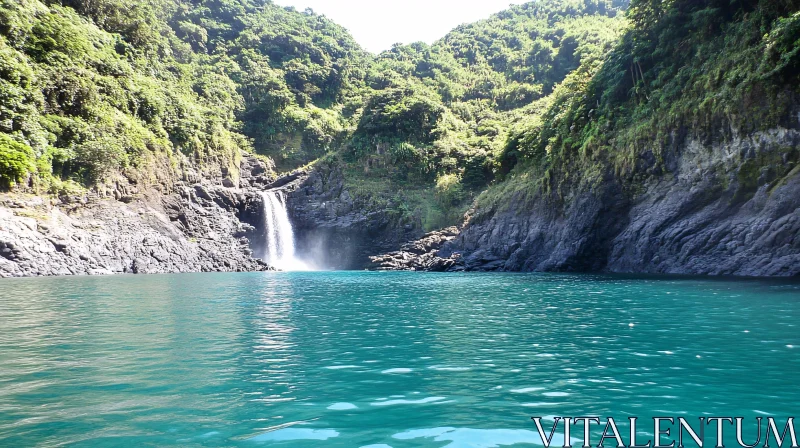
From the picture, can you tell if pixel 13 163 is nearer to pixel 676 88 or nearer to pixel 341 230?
pixel 341 230

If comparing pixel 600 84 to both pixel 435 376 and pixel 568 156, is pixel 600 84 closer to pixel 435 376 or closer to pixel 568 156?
pixel 568 156

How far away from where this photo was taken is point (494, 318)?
13.3m

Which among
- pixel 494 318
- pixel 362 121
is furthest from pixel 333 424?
pixel 362 121

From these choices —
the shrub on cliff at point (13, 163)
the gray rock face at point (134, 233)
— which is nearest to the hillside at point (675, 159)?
the gray rock face at point (134, 233)

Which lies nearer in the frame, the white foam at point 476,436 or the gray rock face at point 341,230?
the white foam at point 476,436

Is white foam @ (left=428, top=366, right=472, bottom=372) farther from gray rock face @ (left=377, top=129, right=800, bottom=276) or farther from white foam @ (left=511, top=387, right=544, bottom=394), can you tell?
gray rock face @ (left=377, top=129, right=800, bottom=276)

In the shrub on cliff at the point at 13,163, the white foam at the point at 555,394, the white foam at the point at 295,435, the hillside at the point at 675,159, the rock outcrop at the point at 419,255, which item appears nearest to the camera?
the white foam at the point at 295,435

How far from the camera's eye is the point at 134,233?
43.7m

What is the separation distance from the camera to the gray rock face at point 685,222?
1011 inches

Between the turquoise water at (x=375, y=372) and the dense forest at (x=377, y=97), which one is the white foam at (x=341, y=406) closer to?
the turquoise water at (x=375, y=372)

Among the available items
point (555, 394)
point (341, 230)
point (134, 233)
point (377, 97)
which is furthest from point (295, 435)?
point (377, 97)

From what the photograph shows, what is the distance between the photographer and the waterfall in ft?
190

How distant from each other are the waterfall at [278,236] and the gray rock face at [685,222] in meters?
22.2

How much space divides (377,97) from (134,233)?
39.3 metres
